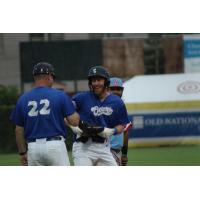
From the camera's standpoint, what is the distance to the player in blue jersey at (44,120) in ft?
21.2

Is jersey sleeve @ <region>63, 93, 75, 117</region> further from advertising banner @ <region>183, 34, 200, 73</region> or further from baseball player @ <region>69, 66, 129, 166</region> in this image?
advertising banner @ <region>183, 34, 200, 73</region>

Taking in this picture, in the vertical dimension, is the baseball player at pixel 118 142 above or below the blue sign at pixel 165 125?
above

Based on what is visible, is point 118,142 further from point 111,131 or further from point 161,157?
point 161,157

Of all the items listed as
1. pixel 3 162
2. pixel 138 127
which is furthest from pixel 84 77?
pixel 138 127

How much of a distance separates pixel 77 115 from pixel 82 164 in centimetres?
66

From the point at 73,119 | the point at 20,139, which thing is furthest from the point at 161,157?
the point at 20,139

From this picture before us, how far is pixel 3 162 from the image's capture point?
10859 millimetres

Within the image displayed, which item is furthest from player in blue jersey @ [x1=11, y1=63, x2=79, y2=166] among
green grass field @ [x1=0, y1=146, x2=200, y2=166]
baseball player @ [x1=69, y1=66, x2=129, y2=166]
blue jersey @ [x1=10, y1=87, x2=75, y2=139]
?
green grass field @ [x1=0, y1=146, x2=200, y2=166]

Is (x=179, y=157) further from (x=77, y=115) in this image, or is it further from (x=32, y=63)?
(x=77, y=115)

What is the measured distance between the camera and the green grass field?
1094cm

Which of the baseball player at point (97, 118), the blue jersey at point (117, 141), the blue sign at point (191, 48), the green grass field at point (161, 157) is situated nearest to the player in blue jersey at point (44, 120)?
the baseball player at point (97, 118)

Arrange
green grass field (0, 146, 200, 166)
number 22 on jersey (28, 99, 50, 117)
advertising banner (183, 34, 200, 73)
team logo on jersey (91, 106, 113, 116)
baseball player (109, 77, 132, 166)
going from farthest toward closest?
advertising banner (183, 34, 200, 73), green grass field (0, 146, 200, 166), baseball player (109, 77, 132, 166), team logo on jersey (91, 106, 113, 116), number 22 on jersey (28, 99, 50, 117)

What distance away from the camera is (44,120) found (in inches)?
256

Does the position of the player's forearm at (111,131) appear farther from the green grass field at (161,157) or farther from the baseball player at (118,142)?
the green grass field at (161,157)
